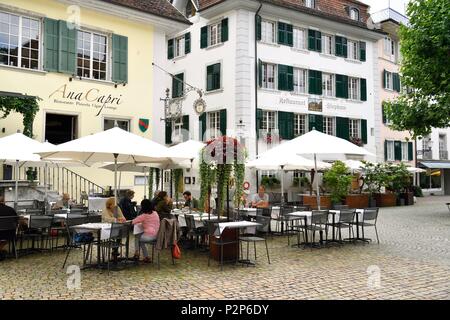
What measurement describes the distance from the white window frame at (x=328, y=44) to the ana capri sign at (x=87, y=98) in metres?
15.9

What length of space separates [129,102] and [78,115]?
2026mm

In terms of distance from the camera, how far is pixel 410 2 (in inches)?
→ 719

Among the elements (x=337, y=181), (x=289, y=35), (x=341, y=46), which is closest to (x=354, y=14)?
(x=341, y=46)

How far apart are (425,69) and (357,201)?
7.65 m

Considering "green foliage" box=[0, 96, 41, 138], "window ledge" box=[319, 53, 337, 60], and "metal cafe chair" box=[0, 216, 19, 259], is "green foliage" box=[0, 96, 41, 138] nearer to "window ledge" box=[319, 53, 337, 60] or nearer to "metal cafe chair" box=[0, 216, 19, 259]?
"metal cafe chair" box=[0, 216, 19, 259]

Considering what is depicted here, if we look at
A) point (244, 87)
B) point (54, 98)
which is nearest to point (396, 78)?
point (244, 87)

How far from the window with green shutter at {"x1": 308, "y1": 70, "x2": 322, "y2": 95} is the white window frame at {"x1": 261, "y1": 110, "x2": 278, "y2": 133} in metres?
3.15

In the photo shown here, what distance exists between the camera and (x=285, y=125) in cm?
2591

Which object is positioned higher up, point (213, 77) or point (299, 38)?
point (299, 38)

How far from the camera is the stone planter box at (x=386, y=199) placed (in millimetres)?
24422

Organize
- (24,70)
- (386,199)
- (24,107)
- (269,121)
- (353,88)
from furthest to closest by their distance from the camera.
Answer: (353,88), (269,121), (386,199), (24,70), (24,107)

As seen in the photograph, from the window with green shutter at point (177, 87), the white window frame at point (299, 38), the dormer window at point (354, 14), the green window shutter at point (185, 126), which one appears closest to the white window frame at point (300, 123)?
the white window frame at point (299, 38)

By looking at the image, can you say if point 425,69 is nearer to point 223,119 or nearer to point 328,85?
point 223,119

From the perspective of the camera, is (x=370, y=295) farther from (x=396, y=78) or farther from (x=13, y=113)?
(x=396, y=78)
